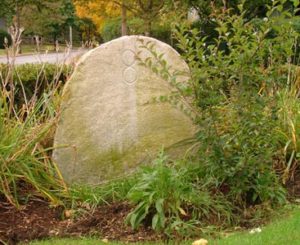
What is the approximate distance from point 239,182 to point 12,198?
6.67 ft

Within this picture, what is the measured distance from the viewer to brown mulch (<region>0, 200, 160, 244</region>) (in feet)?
15.9

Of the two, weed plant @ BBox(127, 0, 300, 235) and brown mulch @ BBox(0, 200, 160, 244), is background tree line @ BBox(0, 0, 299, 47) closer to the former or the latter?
weed plant @ BBox(127, 0, 300, 235)

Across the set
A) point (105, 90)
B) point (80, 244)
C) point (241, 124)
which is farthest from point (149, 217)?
point (105, 90)

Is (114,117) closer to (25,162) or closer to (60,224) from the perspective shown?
(25,162)

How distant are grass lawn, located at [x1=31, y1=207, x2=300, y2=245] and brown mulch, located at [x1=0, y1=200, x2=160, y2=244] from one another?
185 millimetres

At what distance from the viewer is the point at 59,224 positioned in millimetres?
5164

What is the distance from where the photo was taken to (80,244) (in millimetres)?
4586

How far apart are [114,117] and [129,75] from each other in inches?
18.1

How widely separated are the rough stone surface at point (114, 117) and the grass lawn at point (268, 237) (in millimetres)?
1295

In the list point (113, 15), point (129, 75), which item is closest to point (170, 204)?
point (129, 75)

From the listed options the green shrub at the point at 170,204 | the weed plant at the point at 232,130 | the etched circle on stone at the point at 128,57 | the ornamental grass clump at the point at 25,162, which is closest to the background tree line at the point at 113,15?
the weed plant at the point at 232,130

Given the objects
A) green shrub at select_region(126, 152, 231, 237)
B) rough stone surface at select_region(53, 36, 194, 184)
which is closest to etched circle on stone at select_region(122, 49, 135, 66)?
rough stone surface at select_region(53, 36, 194, 184)

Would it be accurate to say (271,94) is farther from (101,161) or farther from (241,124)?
(101,161)

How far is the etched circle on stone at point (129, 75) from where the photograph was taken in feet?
20.0
